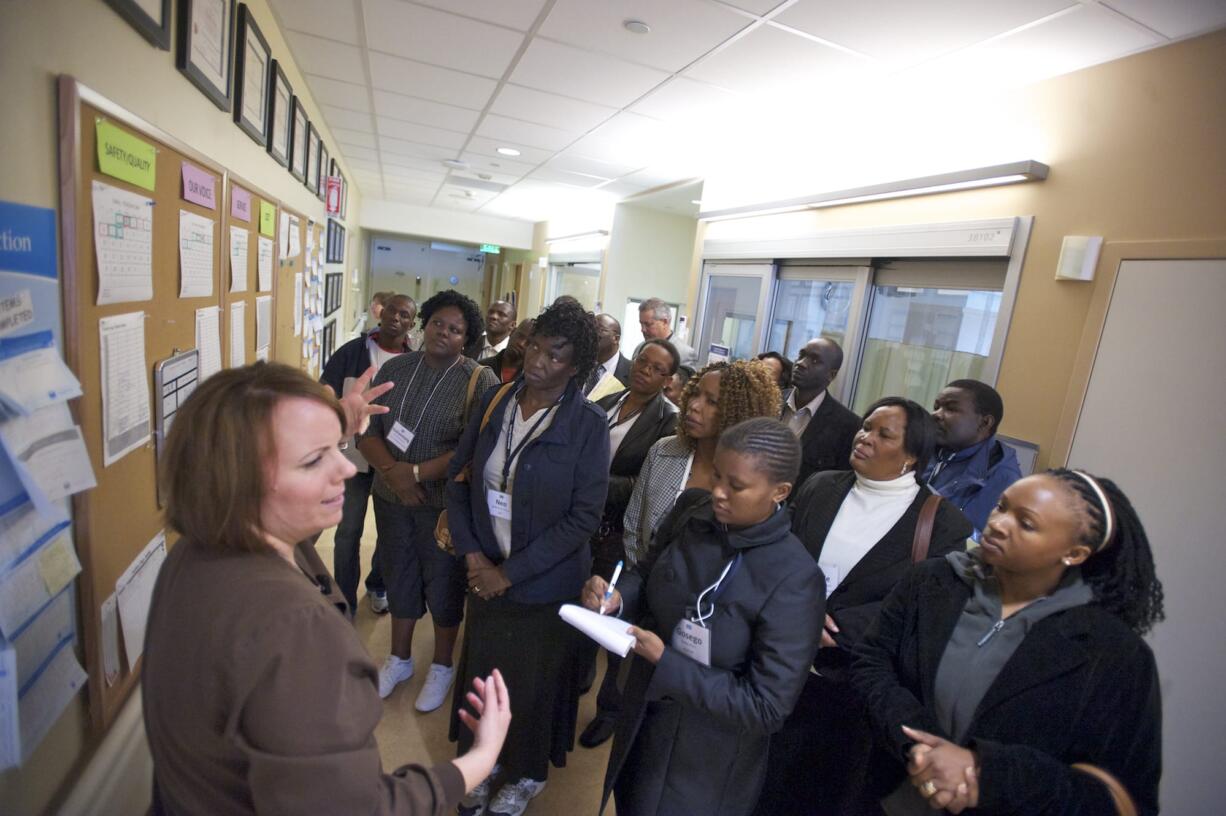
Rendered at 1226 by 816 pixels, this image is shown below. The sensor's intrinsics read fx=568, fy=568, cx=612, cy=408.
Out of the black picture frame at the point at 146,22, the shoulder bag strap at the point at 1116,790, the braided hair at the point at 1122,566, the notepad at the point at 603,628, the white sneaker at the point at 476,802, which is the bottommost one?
the white sneaker at the point at 476,802

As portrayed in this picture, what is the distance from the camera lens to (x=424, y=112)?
423cm

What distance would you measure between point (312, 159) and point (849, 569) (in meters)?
4.37

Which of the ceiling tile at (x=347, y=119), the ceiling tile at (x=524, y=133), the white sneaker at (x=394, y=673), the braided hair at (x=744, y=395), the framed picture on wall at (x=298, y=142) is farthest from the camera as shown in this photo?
the ceiling tile at (x=347, y=119)

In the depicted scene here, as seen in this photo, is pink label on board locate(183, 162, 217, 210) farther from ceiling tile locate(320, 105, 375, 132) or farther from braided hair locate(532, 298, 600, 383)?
ceiling tile locate(320, 105, 375, 132)

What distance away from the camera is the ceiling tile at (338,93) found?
149 inches

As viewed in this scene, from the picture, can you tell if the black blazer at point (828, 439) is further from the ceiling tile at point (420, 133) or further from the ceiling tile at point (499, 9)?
the ceiling tile at point (420, 133)

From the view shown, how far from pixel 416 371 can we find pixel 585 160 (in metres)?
3.66

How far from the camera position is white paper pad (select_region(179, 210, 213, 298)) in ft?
5.16

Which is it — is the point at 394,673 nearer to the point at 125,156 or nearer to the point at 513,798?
the point at 513,798

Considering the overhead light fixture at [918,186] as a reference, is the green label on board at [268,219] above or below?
below

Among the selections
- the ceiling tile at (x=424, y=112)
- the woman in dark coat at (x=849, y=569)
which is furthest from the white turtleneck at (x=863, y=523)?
the ceiling tile at (x=424, y=112)

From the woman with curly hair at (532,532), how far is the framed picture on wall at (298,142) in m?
2.46

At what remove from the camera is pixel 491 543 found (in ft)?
6.16

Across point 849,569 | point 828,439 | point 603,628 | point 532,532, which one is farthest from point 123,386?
point 828,439
